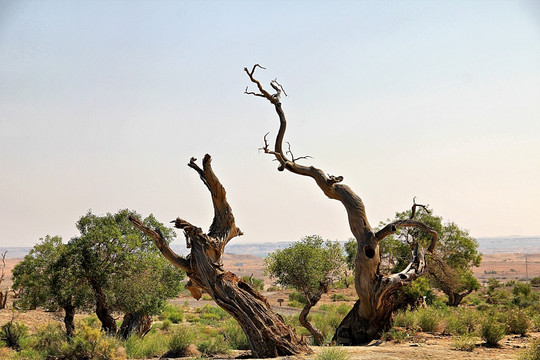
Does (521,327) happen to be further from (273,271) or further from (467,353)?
(273,271)

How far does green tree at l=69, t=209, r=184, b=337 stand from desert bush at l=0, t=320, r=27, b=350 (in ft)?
15.1

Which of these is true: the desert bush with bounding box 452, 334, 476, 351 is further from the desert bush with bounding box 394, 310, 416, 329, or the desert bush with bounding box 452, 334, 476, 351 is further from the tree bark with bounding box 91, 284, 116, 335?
the tree bark with bounding box 91, 284, 116, 335

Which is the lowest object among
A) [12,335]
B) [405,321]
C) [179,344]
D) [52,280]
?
[12,335]

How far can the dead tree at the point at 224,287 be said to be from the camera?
12.9 meters

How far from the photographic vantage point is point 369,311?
17.1 meters

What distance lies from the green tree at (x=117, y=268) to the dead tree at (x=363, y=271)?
18.4ft

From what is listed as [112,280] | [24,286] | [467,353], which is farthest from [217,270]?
[24,286]

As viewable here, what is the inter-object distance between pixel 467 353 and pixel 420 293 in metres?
7.72

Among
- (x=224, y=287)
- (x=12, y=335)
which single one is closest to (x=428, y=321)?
(x=224, y=287)

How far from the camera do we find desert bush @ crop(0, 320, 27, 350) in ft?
66.4

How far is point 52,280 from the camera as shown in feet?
56.3

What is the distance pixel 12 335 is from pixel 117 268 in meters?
6.78

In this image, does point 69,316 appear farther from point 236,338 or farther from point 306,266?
point 306,266

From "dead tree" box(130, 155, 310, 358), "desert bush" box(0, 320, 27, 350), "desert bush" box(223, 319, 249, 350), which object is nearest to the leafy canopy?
"desert bush" box(223, 319, 249, 350)
